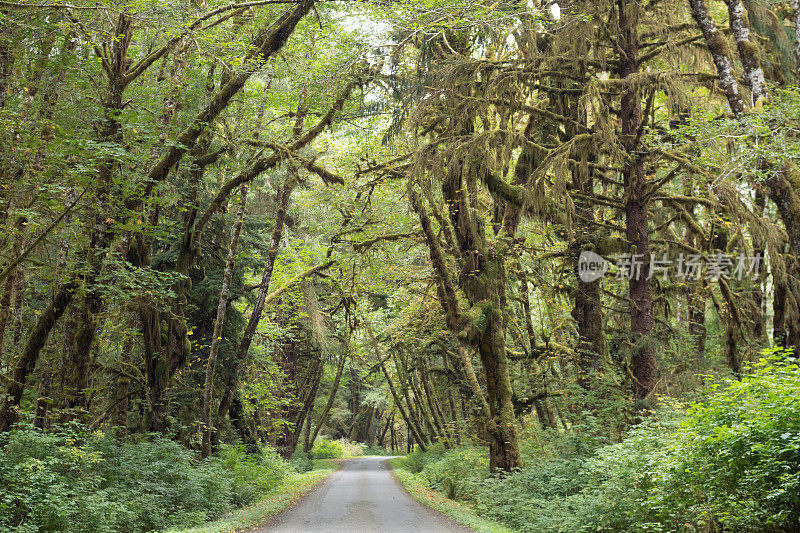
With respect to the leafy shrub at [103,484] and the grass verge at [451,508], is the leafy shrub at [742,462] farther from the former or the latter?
the leafy shrub at [103,484]

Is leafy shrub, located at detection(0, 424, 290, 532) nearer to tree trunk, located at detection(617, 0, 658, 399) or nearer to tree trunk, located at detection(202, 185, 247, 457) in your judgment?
tree trunk, located at detection(202, 185, 247, 457)

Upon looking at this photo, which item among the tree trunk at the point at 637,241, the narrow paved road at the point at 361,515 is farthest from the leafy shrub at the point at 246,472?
the tree trunk at the point at 637,241

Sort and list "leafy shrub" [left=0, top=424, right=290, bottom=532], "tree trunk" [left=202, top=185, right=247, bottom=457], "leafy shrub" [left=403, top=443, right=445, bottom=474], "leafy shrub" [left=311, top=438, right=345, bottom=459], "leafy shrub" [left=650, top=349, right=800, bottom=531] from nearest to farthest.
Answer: "leafy shrub" [left=650, top=349, right=800, bottom=531] < "leafy shrub" [left=0, top=424, right=290, bottom=532] < "tree trunk" [left=202, top=185, right=247, bottom=457] < "leafy shrub" [left=403, top=443, right=445, bottom=474] < "leafy shrub" [left=311, top=438, right=345, bottom=459]

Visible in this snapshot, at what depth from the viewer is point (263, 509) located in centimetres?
1291

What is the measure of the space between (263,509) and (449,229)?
8414 mm

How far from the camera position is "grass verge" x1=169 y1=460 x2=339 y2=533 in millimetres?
9986

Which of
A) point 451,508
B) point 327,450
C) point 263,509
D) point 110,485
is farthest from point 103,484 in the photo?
point 327,450

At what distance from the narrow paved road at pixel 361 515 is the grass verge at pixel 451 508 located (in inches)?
9.4

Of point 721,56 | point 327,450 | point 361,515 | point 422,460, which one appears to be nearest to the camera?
point 721,56

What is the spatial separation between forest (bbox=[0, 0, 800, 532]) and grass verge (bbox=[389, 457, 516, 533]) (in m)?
0.45

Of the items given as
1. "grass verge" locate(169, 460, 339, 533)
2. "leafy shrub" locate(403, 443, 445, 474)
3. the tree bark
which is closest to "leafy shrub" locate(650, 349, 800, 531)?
the tree bark

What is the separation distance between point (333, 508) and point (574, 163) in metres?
9.62

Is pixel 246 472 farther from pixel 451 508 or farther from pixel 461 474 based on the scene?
pixel 461 474

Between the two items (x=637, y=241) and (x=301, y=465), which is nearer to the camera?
(x=637, y=241)
